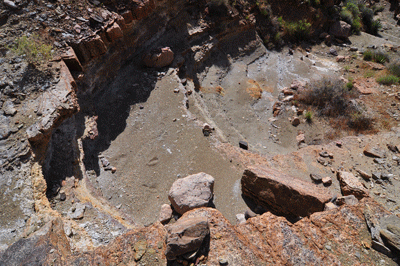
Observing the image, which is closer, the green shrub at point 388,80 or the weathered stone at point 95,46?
the weathered stone at point 95,46

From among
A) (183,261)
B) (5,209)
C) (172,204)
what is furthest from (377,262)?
(5,209)

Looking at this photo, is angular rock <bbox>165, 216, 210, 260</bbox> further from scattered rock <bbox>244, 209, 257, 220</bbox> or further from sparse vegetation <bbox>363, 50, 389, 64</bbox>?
sparse vegetation <bbox>363, 50, 389, 64</bbox>

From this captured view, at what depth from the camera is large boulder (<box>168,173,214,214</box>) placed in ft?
14.0

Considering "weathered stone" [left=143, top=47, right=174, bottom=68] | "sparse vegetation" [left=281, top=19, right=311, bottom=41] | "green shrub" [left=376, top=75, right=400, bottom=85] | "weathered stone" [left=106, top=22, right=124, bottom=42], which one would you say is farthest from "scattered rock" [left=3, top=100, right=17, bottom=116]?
"green shrub" [left=376, top=75, right=400, bottom=85]

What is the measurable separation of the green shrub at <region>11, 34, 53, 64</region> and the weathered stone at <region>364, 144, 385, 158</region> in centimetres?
748

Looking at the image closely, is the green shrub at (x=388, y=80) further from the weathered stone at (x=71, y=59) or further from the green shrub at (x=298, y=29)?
the weathered stone at (x=71, y=59)

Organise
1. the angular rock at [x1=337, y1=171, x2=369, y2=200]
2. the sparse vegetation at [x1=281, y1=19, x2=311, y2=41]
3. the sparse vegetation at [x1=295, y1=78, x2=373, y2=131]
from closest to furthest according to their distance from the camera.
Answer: the angular rock at [x1=337, y1=171, x2=369, y2=200] < the sparse vegetation at [x1=295, y1=78, x2=373, y2=131] < the sparse vegetation at [x1=281, y1=19, x2=311, y2=41]

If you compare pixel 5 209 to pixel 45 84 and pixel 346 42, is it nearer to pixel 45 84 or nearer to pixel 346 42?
pixel 45 84

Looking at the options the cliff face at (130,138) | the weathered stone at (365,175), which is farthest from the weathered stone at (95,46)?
the weathered stone at (365,175)

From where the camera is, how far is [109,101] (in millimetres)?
6418

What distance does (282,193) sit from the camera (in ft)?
14.5

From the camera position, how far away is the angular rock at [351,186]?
4828 millimetres

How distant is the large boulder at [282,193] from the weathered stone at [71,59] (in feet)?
14.1

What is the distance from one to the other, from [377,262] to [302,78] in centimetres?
767
